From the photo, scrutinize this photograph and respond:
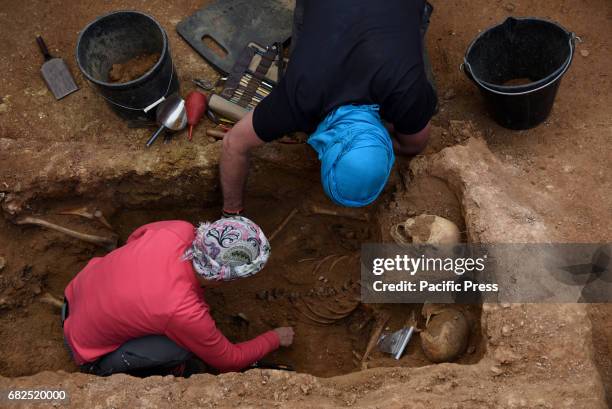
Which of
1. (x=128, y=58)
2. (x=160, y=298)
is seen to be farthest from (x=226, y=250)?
(x=128, y=58)

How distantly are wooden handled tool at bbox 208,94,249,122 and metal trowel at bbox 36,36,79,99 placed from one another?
3.32ft

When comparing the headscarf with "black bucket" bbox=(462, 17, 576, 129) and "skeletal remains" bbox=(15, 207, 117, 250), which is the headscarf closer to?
"black bucket" bbox=(462, 17, 576, 129)

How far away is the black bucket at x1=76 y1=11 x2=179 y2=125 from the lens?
12.1ft

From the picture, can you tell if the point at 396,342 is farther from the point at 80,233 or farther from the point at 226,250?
the point at 80,233

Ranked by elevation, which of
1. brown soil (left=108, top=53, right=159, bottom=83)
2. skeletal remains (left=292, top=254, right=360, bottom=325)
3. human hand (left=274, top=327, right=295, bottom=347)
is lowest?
skeletal remains (left=292, top=254, right=360, bottom=325)

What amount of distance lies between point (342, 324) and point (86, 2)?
2950 millimetres

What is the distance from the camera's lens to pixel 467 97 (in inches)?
165

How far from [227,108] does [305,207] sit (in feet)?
2.68

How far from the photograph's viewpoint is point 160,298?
9.27ft

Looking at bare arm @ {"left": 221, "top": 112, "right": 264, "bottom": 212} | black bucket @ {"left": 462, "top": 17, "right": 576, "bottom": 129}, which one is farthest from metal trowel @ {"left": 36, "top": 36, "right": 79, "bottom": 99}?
black bucket @ {"left": 462, "top": 17, "right": 576, "bottom": 129}

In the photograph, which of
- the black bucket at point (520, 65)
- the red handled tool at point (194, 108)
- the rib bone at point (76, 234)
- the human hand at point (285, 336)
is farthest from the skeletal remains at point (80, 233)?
the black bucket at point (520, 65)

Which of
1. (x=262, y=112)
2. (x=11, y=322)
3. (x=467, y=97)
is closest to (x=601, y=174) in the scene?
(x=467, y=97)

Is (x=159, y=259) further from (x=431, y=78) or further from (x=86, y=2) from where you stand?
(x=86, y=2)

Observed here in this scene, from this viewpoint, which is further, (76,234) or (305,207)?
(305,207)
